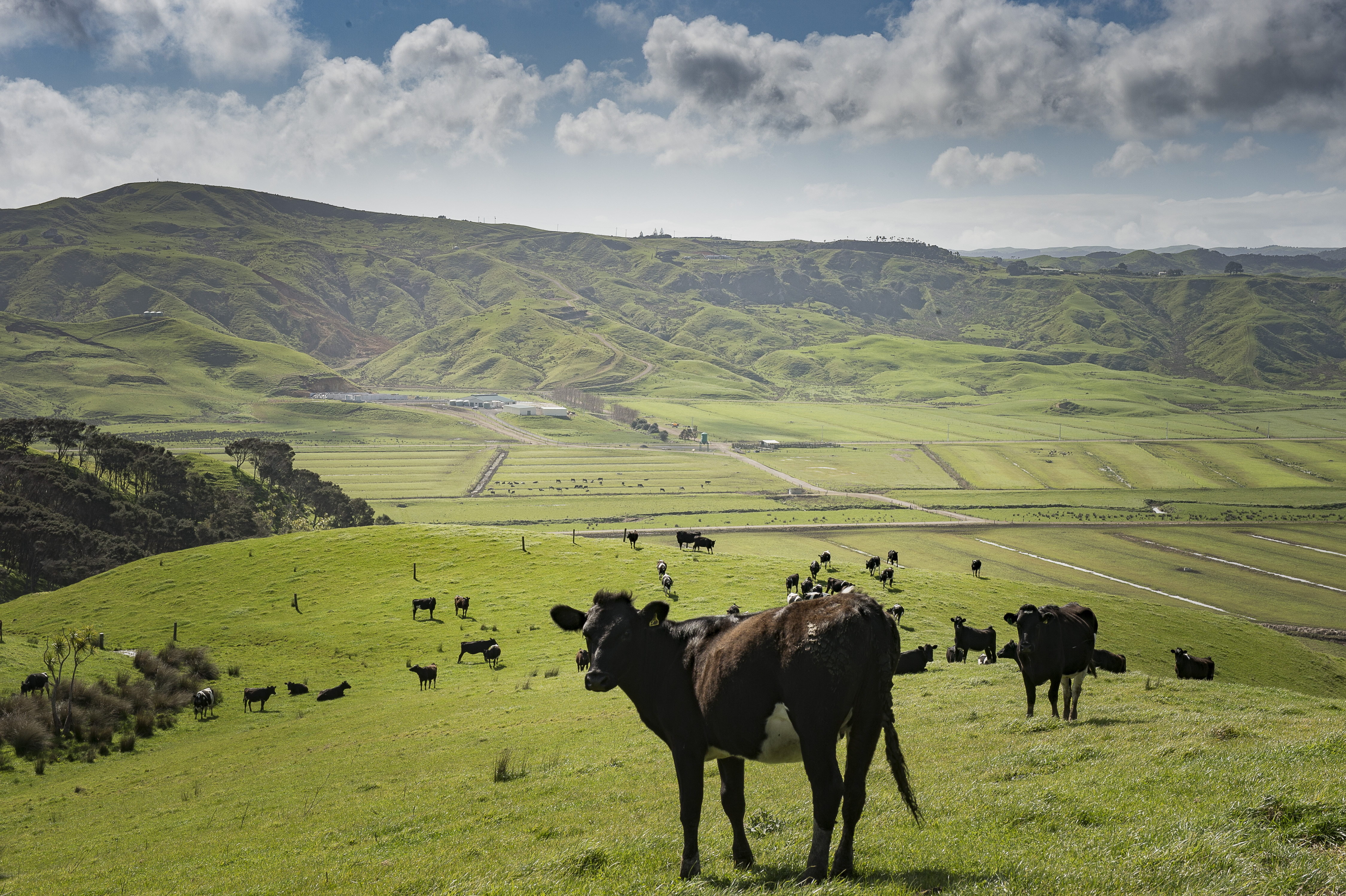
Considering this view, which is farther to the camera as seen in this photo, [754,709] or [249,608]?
[249,608]

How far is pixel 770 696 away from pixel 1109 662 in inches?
1130

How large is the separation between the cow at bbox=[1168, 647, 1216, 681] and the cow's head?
32.0 meters

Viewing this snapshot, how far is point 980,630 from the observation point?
128ft

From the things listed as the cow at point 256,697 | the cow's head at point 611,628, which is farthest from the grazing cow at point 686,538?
the cow's head at point 611,628

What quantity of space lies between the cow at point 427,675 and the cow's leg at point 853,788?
33.6m

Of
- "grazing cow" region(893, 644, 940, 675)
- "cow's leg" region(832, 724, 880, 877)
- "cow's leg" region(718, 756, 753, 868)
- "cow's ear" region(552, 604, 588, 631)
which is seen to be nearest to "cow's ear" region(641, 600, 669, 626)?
"cow's ear" region(552, 604, 588, 631)

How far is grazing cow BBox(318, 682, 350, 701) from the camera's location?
120ft

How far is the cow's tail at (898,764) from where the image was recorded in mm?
8836

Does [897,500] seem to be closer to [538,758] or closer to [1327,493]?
[1327,493]

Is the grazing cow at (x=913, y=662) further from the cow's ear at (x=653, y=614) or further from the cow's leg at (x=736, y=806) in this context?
the cow's ear at (x=653, y=614)

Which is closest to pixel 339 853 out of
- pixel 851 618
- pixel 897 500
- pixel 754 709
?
pixel 754 709

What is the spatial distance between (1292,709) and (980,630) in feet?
63.7

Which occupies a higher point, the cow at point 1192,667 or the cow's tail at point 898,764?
the cow's tail at point 898,764

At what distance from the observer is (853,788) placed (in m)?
8.41
